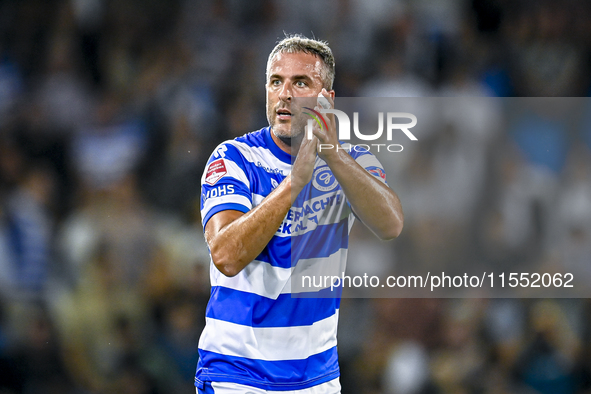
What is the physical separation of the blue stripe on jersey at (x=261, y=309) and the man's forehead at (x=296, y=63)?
997 mm

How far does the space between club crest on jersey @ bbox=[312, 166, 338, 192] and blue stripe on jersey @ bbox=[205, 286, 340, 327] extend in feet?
1.55

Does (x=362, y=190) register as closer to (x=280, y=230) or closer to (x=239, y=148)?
(x=280, y=230)

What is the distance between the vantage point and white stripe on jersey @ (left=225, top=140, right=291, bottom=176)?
271 cm

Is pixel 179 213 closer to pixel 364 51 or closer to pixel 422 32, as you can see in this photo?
pixel 364 51

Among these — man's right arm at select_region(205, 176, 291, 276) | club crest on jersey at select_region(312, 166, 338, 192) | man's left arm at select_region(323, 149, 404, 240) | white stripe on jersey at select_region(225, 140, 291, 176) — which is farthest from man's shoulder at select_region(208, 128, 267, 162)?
man's left arm at select_region(323, 149, 404, 240)

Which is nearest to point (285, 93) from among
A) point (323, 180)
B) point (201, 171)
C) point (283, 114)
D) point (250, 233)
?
point (283, 114)

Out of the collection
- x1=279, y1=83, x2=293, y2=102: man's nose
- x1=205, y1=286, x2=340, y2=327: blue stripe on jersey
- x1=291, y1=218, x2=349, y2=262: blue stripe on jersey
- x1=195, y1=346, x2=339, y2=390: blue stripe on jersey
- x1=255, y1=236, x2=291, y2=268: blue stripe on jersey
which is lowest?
x1=195, y1=346, x2=339, y2=390: blue stripe on jersey

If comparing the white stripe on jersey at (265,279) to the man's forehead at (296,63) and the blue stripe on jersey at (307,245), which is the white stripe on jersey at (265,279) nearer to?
the blue stripe on jersey at (307,245)

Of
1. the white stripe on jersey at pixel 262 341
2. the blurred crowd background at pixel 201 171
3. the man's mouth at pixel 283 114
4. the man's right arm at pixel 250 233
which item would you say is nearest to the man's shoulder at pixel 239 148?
the man's mouth at pixel 283 114

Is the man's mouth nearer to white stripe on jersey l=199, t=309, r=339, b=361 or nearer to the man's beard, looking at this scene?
the man's beard

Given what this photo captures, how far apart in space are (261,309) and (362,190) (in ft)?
2.10

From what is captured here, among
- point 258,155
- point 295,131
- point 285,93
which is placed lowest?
point 258,155

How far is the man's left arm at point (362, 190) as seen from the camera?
235 cm

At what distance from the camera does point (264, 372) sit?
8.20 ft
